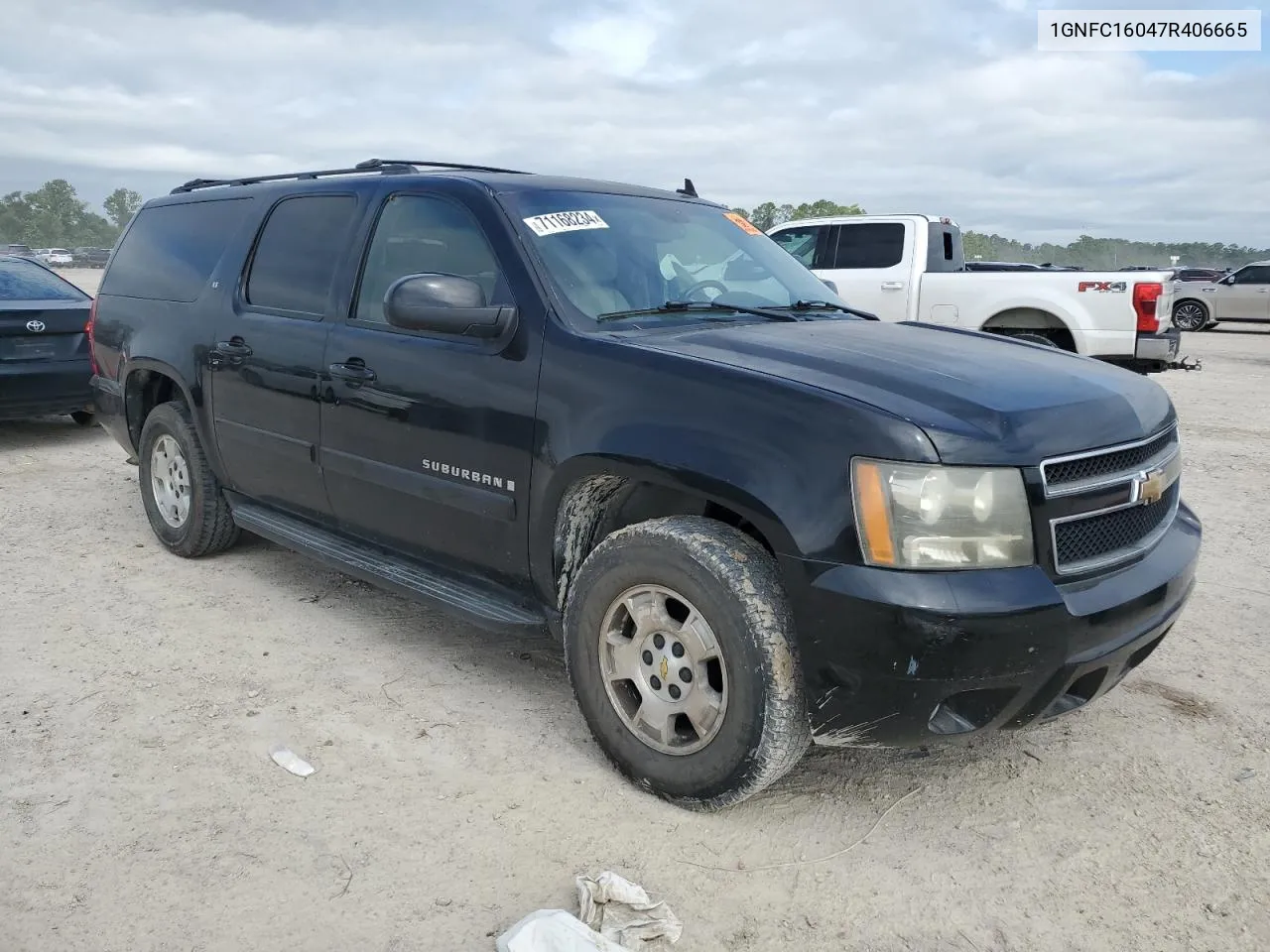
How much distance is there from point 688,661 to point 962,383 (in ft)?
3.54

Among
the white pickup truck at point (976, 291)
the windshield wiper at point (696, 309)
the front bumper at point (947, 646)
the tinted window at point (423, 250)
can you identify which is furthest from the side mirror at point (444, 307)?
the white pickup truck at point (976, 291)

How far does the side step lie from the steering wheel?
4.01 feet

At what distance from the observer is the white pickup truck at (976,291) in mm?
9586

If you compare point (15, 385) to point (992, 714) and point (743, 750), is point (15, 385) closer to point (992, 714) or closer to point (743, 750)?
point (743, 750)

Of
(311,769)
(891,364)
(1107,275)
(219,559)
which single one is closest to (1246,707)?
(891,364)

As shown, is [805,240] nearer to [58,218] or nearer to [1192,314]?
[1192,314]

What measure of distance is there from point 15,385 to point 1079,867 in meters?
7.89

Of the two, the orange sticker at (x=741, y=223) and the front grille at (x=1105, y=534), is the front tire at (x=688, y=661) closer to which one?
the front grille at (x=1105, y=534)

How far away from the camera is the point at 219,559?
206 inches

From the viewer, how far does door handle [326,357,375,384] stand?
377 cm

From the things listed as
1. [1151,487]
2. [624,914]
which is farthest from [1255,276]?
[624,914]

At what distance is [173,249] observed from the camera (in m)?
5.18

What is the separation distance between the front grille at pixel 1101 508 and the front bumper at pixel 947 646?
78mm

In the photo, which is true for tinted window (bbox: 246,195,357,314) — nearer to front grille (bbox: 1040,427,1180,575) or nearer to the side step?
the side step
